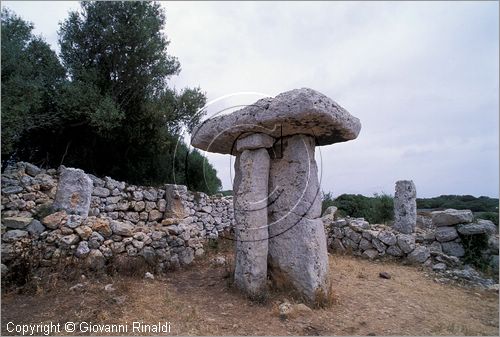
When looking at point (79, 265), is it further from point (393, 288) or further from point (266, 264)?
point (393, 288)

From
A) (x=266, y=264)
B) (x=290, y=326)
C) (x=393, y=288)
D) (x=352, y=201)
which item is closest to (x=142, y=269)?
(x=266, y=264)

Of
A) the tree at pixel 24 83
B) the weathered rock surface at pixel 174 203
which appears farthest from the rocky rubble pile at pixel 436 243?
the tree at pixel 24 83

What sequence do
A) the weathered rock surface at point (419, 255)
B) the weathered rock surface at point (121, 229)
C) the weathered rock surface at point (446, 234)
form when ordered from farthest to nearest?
the weathered rock surface at point (446, 234)
the weathered rock surface at point (419, 255)
the weathered rock surface at point (121, 229)

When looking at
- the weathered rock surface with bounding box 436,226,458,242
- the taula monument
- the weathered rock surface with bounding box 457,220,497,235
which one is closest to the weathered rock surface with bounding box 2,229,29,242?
the taula monument

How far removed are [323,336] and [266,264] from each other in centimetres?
133

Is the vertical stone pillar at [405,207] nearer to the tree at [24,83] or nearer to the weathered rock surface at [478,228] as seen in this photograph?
the weathered rock surface at [478,228]

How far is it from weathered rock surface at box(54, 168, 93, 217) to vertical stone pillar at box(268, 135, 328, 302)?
3731mm

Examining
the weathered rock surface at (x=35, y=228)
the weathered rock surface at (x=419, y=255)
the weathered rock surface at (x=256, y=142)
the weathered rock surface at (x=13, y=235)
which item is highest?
the weathered rock surface at (x=256, y=142)

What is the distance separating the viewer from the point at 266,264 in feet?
15.5

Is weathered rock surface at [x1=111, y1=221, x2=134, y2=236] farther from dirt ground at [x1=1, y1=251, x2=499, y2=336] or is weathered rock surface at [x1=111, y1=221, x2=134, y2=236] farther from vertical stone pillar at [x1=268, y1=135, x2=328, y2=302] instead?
vertical stone pillar at [x1=268, y1=135, x2=328, y2=302]

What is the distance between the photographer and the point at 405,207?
877 centimetres

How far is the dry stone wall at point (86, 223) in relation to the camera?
16.8 ft

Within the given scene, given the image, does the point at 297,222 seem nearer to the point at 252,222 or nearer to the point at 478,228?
the point at 252,222

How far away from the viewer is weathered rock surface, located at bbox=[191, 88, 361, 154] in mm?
4195
